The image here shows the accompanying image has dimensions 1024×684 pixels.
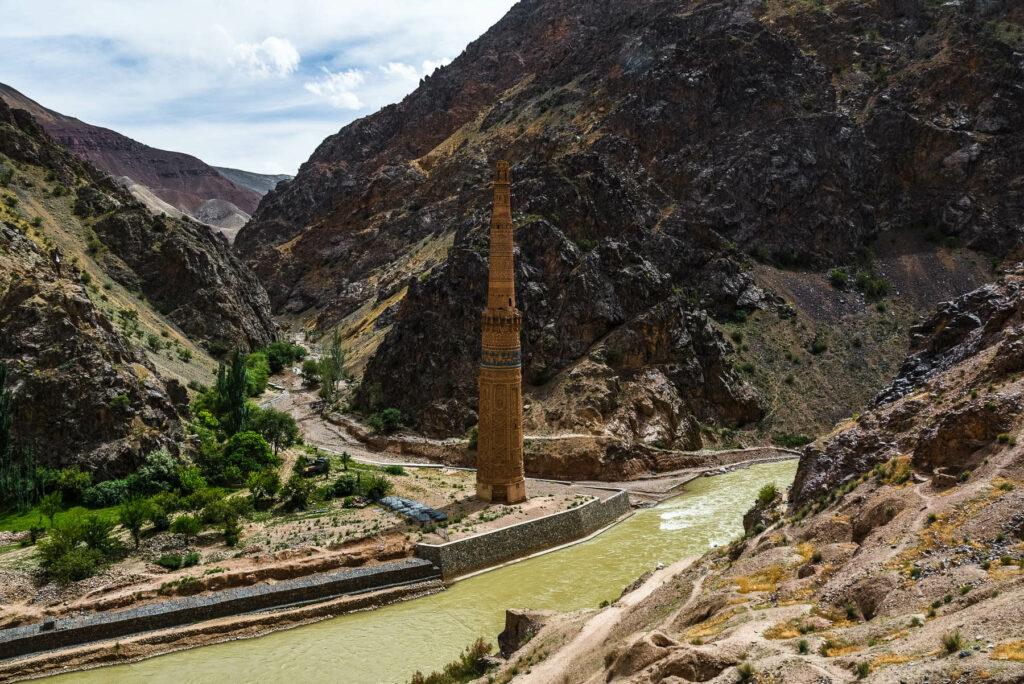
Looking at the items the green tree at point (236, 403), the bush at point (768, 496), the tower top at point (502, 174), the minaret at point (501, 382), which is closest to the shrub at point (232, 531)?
the minaret at point (501, 382)

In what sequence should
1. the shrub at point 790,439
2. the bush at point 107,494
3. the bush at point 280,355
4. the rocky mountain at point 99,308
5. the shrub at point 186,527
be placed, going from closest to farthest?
the shrub at point 186,527
the bush at point 107,494
the rocky mountain at point 99,308
the shrub at point 790,439
the bush at point 280,355

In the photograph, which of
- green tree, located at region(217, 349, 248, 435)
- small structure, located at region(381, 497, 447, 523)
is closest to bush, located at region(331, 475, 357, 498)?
small structure, located at region(381, 497, 447, 523)

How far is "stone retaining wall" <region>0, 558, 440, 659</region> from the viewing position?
21984mm

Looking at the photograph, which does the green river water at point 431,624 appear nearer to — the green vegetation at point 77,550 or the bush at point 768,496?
the green vegetation at point 77,550

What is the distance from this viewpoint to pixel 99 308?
49188 millimetres

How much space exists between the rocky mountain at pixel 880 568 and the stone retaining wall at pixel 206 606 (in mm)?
7985

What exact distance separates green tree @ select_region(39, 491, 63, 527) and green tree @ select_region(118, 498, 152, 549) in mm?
3969

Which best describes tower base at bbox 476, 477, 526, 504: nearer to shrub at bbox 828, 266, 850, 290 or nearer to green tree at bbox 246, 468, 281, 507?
green tree at bbox 246, 468, 281, 507

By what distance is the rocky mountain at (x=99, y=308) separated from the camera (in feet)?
119

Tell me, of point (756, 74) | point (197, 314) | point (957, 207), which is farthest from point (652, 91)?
point (197, 314)

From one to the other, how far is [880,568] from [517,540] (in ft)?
65.4

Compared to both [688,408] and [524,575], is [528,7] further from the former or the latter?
[524,575]

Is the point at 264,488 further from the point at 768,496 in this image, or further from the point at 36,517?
the point at 768,496

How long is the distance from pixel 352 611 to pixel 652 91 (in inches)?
2688
